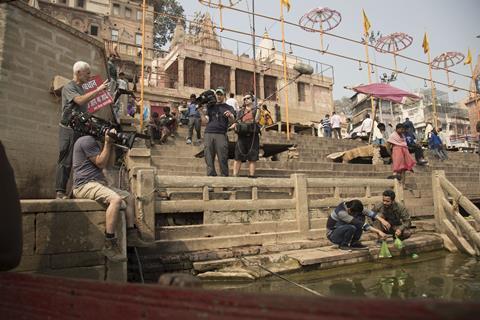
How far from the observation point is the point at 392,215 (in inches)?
279

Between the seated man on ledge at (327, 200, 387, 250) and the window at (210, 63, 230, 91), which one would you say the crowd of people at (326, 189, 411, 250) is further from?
the window at (210, 63, 230, 91)

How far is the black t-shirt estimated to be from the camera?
665 centimetres

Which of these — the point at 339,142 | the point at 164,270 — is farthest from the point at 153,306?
the point at 339,142

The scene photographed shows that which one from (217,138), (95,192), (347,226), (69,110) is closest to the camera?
(95,192)

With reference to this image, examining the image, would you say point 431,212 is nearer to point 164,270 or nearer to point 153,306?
point 164,270

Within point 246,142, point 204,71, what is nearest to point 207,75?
point 204,71

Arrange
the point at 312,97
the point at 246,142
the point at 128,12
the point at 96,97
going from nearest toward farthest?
1. the point at 96,97
2. the point at 246,142
3. the point at 312,97
4. the point at 128,12

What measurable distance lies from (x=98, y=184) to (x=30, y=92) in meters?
3.74

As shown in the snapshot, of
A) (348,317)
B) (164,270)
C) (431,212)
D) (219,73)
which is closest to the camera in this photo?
(348,317)

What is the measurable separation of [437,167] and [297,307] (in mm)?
15064

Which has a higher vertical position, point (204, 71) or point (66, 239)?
point (204, 71)

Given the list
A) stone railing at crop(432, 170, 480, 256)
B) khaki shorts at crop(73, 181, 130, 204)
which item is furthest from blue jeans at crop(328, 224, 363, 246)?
khaki shorts at crop(73, 181, 130, 204)

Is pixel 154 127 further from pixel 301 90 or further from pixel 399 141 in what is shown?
pixel 301 90

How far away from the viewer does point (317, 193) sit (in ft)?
28.2
